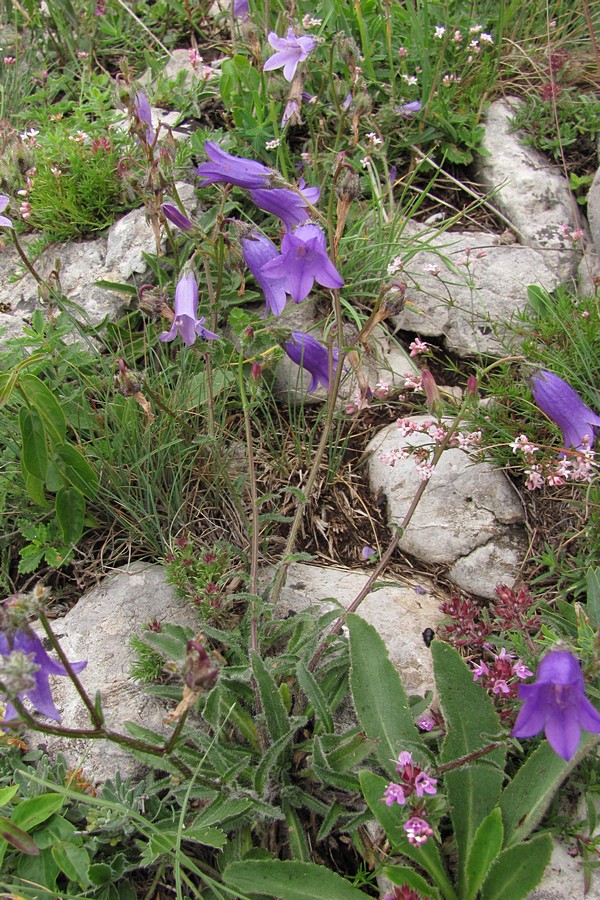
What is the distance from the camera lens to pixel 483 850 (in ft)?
5.87

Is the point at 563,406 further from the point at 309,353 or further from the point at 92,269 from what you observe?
the point at 92,269

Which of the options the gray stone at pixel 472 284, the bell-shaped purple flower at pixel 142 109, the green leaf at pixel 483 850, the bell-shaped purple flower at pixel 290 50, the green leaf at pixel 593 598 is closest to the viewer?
the green leaf at pixel 483 850

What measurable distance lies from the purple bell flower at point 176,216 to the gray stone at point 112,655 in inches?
46.1

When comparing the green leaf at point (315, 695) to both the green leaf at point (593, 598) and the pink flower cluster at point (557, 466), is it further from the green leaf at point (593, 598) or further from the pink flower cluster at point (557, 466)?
the pink flower cluster at point (557, 466)

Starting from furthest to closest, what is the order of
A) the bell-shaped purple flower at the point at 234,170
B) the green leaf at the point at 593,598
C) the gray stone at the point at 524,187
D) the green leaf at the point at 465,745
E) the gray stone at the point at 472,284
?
the gray stone at the point at 524,187 < the gray stone at the point at 472,284 < the bell-shaped purple flower at the point at 234,170 < the green leaf at the point at 593,598 < the green leaf at the point at 465,745

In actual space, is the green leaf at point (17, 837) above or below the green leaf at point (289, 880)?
above

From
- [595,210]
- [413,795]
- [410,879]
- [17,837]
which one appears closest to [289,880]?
[410,879]

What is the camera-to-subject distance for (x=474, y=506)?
107 inches

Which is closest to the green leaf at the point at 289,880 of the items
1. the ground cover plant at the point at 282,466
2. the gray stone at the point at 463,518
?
the ground cover plant at the point at 282,466

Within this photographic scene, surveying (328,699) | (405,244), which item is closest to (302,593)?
(328,699)

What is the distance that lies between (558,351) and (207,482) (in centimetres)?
141

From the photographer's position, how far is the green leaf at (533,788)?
1864mm

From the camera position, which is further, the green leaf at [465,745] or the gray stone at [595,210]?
the gray stone at [595,210]

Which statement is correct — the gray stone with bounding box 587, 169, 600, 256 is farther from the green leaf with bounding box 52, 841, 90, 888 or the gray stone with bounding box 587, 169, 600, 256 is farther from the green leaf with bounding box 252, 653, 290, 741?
the green leaf with bounding box 52, 841, 90, 888
